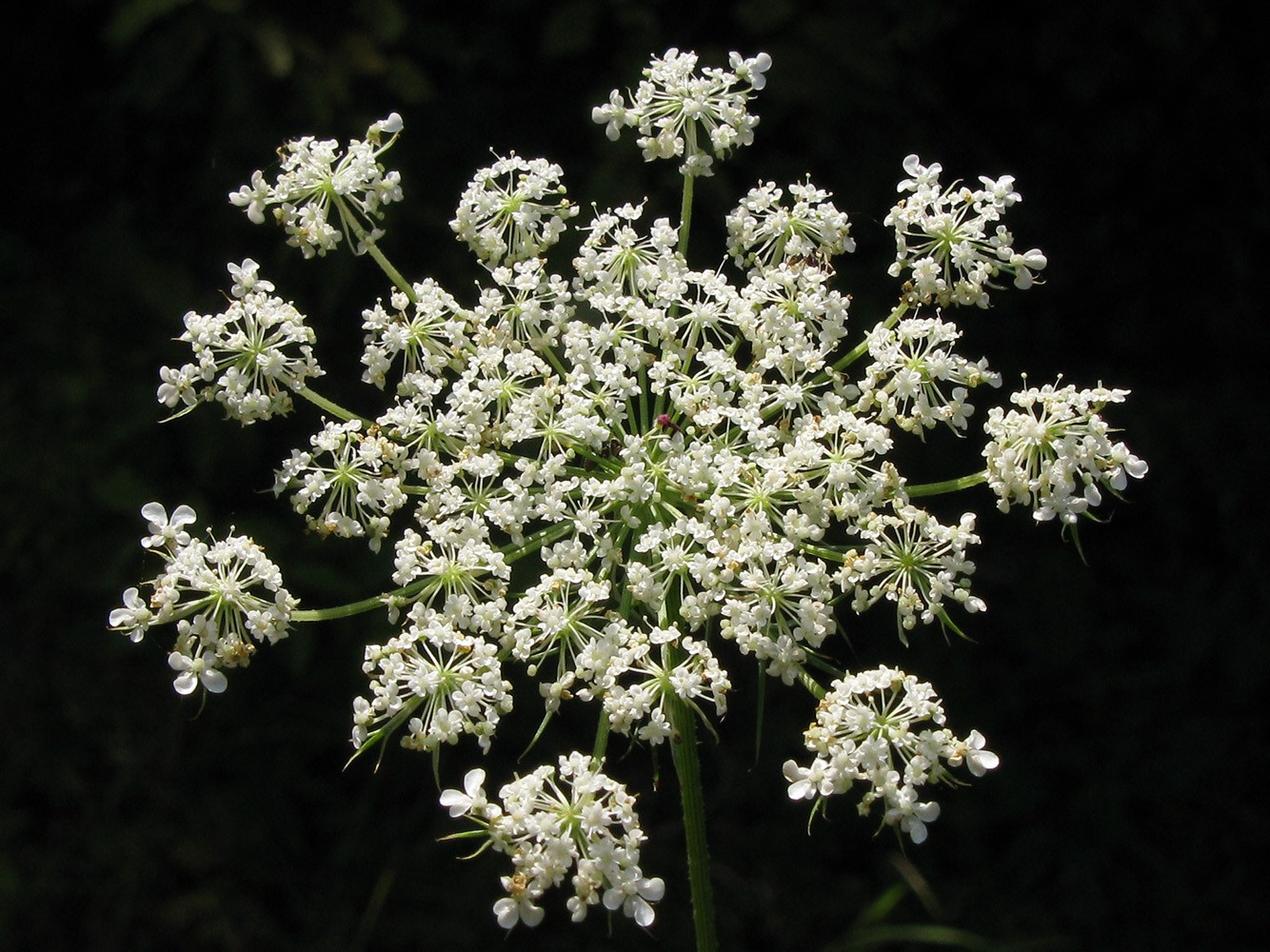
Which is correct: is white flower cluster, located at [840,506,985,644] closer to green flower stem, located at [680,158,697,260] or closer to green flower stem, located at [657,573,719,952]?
green flower stem, located at [657,573,719,952]

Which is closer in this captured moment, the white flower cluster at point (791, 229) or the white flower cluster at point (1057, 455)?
the white flower cluster at point (1057, 455)

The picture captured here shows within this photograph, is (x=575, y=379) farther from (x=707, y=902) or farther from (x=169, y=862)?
(x=169, y=862)

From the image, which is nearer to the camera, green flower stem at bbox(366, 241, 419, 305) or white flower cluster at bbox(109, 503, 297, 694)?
white flower cluster at bbox(109, 503, 297, 694)

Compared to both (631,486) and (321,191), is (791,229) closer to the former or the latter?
(631,486)

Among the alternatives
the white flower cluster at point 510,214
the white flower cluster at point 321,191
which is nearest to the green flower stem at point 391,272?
the white flower cluster at point 321,191

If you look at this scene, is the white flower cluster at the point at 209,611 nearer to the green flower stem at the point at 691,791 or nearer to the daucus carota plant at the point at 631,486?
the daucus carota plant at the point at 631,486

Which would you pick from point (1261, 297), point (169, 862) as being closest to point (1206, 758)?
point (1261, 297)

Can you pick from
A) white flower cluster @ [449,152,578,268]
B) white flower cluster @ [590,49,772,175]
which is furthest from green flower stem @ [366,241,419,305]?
white flower cluster @ [590,49,772,175]
